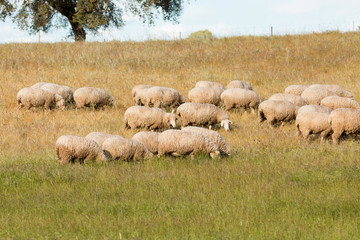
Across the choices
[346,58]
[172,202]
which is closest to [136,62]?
[346,58]

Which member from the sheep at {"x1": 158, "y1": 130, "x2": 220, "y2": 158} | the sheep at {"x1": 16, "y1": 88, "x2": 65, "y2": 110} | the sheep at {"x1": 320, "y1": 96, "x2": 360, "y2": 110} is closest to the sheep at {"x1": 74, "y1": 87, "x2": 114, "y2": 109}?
the sheep at {"x1": 16, "y1": 88, "x2": 65, "y2": 110}

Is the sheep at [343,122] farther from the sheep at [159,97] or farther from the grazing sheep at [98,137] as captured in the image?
the sheep at [159,97]

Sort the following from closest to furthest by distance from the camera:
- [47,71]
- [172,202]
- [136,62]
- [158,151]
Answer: [172,202] → [158,151] → [47,71] → [136,62]

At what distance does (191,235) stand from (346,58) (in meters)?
24.1

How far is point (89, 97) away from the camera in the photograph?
16.6 meters

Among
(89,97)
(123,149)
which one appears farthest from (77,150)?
(89,97)

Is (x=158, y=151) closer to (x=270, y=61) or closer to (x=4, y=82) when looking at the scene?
(x=4, y=82)

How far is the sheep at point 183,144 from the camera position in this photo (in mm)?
9562

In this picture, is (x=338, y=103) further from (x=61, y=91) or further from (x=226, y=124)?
(x=61, y=91)

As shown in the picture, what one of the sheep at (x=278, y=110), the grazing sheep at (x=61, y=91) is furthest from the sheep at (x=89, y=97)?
the sheep at (x=278, y=110)

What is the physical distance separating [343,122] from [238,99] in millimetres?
5141

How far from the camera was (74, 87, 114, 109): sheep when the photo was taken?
16594 millimetres

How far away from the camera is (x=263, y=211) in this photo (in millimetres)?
6379

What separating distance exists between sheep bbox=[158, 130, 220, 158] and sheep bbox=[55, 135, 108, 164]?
4.17 feet
